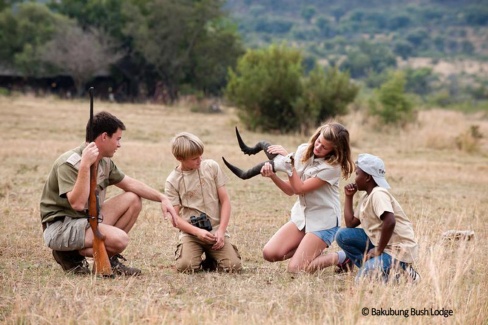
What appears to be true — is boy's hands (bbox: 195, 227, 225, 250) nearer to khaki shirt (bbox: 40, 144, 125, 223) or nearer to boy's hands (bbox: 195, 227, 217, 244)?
boy's hands (bbox: 195, 227, 217, 244)

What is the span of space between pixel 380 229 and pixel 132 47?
1599 inches

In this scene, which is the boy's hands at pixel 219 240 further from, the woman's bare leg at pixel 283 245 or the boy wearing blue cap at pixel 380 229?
the boy wearing blue cap at pixel 380 229

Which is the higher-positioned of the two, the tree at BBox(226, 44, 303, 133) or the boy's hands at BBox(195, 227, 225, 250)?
the tree at BBox(226, 44, 303, 133)

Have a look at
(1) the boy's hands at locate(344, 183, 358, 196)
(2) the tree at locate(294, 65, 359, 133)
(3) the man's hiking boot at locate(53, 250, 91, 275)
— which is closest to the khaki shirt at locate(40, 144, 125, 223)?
(3) the man's hiking boot at locate(53, 250, 91, 275)

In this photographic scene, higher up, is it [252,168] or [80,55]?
[80,55]

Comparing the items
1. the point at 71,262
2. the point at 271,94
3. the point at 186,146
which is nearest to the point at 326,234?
the point at 186,146

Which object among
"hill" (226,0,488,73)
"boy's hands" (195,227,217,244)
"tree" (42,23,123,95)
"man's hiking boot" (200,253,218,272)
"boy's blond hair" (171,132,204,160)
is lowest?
A: "man's hiking boot" (200,253,218,272)

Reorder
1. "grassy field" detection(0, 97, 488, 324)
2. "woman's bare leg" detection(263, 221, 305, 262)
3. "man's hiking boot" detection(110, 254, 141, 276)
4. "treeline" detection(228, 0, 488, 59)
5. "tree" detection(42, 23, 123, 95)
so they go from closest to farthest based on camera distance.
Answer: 1. "grassy field" detection(0, 97, 488, 324)
2. "man's hiking boot" detection(110, 254, 141, 276)
3. "woman's bare leg" detection(263, 221, 305, 262)
4. "tree" detection(42, 23, 123, 95)
5. "treeline" detection(228, 0, 488, 59)

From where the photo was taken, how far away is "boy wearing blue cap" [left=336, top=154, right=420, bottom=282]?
6195 millimetres

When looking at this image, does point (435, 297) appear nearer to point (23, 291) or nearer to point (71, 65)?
point (23, 291)

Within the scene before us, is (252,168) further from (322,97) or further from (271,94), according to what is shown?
(271,94)

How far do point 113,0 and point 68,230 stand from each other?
141 ft

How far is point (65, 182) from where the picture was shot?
20.6ft

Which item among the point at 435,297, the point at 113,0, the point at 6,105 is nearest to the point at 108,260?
the point at 435,297
